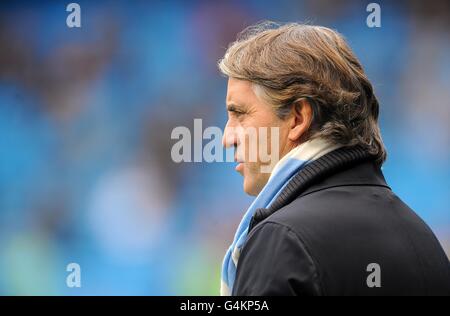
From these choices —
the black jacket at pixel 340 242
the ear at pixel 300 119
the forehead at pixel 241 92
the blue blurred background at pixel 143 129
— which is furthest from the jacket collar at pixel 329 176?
the blue blurred background at pixel 143 129

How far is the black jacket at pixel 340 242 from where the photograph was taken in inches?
51.9

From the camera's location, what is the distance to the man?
134cm

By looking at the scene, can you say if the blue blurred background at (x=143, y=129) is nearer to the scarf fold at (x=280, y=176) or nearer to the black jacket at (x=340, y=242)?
the scarf fold at (x=280, y=176)

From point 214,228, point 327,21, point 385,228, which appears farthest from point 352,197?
point 327,21

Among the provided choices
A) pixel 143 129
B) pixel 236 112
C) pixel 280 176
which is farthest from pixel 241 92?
pixel 143 129

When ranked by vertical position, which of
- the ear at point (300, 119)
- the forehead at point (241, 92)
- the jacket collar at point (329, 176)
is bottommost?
the jacket collar at point (329, 176)

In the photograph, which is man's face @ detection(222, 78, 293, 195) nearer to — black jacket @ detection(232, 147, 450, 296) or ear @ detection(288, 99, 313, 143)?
ear @ detection(288, 99, 313, 143)

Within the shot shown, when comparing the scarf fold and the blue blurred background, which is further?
the blue blurred background

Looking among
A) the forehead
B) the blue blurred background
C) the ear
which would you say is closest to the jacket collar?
the ear

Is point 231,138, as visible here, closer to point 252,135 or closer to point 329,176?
point 252,135

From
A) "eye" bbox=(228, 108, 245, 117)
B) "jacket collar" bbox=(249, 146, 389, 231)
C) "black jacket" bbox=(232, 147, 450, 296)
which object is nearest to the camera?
"black jacket" bbox=(232, 147, 450, 296)

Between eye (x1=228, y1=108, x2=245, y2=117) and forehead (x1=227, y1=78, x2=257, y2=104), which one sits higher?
forehead (x1=227, y1=78, x2=257, y2=104)

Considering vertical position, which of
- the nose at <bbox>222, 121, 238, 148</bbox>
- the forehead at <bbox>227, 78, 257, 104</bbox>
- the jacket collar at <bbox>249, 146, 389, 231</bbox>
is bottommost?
the jacket collar at <bbox>249, 146, 389, 231</bbox>

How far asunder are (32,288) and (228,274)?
106 inches
